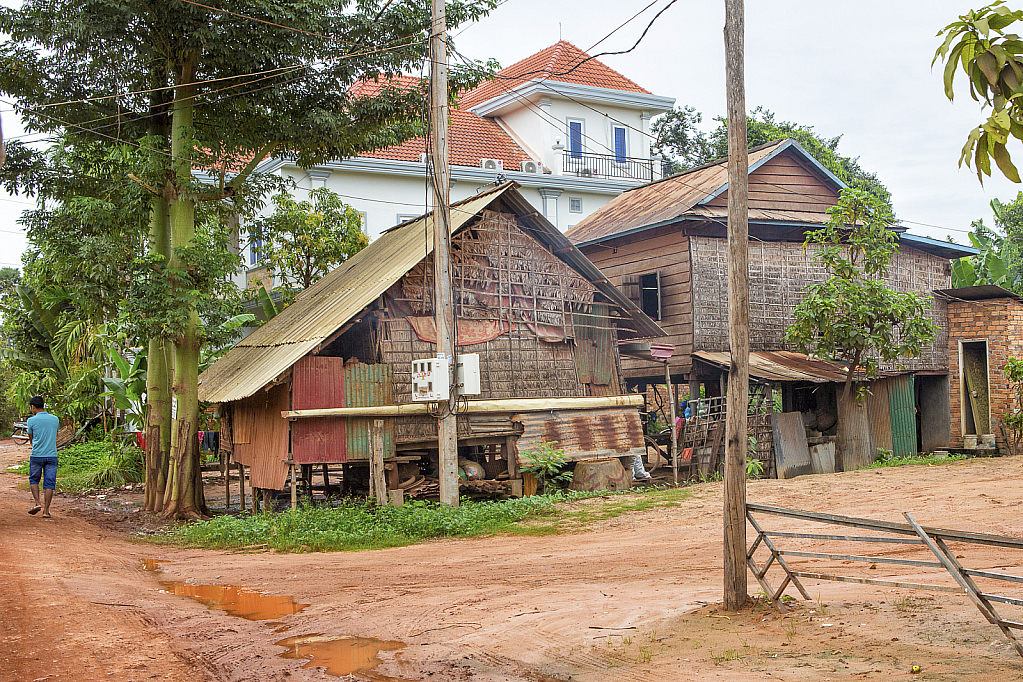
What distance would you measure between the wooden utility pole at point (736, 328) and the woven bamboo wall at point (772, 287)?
1341cm

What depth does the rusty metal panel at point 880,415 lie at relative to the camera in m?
22.3

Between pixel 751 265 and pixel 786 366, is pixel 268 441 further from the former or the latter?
pixel 751 265

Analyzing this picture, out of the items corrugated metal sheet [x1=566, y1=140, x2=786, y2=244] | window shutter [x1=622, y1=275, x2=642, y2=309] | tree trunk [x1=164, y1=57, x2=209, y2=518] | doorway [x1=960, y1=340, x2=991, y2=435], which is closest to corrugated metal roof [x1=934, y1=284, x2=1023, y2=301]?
doorway [x1=960, y1=340, x2=991, y2=435]

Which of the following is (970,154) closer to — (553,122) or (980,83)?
(980,83)

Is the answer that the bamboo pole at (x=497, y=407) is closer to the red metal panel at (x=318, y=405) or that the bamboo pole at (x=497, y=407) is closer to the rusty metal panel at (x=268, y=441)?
the red metal panel at (x=318, y=405)

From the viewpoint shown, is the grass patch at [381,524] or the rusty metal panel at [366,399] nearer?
the grass patch at [381,524]

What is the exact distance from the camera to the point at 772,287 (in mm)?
22016

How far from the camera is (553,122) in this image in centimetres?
3384

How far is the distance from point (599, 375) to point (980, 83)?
15023 mm

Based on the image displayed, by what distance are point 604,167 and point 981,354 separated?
623 inches

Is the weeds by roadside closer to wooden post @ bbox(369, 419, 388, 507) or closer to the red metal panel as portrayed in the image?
wooden post @ bbox(369, 419, 388, 507)

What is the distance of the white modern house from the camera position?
29.9 meters

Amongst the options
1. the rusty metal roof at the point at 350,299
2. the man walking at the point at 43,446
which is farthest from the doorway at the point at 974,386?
the man walking at the point at 43,446

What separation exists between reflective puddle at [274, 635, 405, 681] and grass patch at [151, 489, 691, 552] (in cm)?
506
